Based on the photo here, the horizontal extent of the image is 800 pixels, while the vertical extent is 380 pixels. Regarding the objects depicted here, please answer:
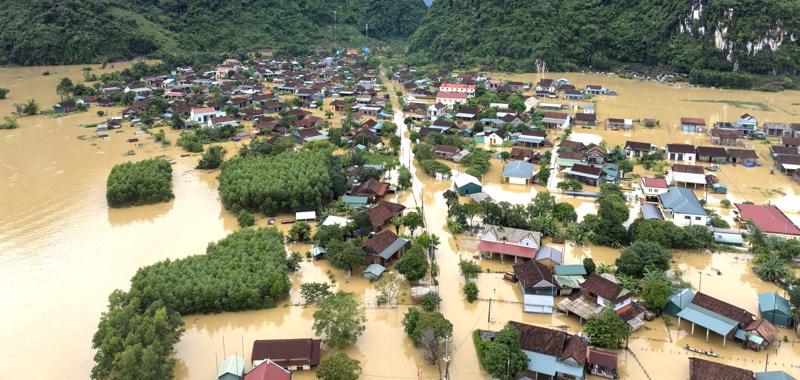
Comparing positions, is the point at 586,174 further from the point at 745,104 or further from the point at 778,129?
the point at 745,104

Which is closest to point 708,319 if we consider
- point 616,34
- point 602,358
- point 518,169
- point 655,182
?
point 602,358

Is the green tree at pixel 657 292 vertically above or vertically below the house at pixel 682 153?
below

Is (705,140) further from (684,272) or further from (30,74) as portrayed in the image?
(30,74)

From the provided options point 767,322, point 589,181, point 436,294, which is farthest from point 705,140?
point 436,294

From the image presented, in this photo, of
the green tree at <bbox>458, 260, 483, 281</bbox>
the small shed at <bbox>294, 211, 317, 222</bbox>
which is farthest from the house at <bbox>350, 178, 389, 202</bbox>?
the green tree at <bbox>458, 260, 483, 281</bbox>

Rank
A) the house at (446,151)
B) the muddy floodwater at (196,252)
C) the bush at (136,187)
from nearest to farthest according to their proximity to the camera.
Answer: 1. the muddy floodwater at (196,252)
2. the bush at (136,187)
3. the house at (446,151)

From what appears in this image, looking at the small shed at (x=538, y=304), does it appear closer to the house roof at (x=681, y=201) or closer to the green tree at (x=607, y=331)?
the green tree at (x=607, y=331)

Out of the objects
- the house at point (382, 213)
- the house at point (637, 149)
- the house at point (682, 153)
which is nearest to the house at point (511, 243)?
the house at point (382, 213)
